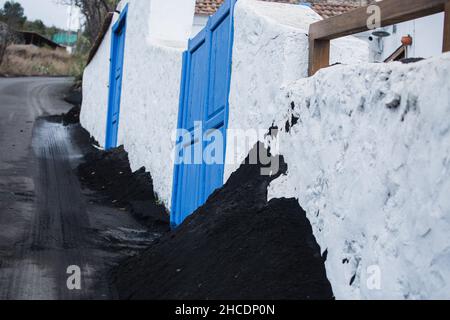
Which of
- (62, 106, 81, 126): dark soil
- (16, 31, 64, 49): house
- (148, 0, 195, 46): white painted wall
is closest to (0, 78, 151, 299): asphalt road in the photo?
(148, 0, 195, 46): white painted wall

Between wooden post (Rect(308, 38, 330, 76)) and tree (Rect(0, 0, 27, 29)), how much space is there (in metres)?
51.3

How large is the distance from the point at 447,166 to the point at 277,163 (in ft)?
7.49

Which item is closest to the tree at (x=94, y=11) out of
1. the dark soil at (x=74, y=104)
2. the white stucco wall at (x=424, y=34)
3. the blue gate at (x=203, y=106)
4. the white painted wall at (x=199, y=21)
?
the dark soil at (x=74, y=104)

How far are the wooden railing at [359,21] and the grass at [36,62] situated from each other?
133 feet

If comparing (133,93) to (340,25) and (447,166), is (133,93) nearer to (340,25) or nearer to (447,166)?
(340,25)

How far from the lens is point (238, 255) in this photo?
4.54m

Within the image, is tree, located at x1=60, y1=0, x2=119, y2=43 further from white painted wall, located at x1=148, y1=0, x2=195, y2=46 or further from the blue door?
white painted wall, located at x1=148, y1=0, x2=195, y2=46

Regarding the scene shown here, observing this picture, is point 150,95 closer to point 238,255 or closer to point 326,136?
point 238,255

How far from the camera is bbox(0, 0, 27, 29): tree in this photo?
5594cm

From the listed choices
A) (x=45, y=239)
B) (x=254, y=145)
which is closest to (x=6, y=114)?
(x=45, y=239)

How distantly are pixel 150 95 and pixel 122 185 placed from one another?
5.17 feet

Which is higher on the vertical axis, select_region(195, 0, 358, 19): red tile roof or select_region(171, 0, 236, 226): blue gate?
select_region(195, 0, 358, 19): red tile roof

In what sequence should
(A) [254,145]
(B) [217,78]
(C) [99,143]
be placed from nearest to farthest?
1. (A) [254,145]
2. (B) [217,78]
3. (C) [99,143]
